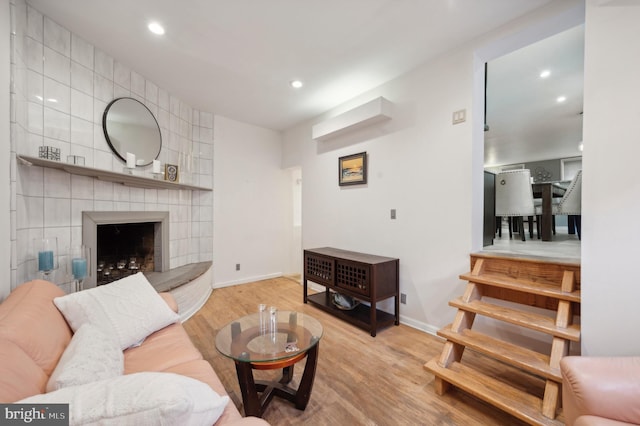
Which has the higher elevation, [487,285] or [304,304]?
[487,285]

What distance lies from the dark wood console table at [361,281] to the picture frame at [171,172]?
1.98 metres

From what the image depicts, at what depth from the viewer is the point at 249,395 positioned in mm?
1416

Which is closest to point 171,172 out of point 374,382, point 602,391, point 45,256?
point 45,256

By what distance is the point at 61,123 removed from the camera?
2160 mm

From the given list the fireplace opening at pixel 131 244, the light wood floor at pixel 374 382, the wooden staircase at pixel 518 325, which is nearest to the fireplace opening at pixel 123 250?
the fireplace opening at pixel 131 244

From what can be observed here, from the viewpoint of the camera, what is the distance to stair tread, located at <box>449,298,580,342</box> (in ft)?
4.90

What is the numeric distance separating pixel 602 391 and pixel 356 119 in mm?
2788

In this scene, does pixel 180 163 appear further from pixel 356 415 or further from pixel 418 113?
pixel 356 415

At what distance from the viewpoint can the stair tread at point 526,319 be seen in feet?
4.90

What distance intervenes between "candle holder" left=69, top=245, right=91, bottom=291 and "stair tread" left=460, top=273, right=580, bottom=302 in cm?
307

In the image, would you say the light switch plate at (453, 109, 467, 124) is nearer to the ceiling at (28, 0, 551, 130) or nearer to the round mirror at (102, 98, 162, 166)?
the ceiling at (28, 0, 551, 130)

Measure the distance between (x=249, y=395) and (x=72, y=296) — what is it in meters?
1.13

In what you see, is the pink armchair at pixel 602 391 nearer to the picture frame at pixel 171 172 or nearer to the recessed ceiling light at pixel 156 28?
the recessed ceiling light at pixel 156 28

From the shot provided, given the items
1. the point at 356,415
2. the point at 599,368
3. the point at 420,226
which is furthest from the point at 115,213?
the point at 599,368
